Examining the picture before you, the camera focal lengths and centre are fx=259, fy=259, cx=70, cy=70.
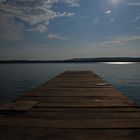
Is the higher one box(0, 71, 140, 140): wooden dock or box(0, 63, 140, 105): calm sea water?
box(0, 71, 140, 140): wooden dock

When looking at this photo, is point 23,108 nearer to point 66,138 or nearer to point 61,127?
point 61,127

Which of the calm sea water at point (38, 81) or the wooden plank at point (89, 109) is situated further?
the calm sea water at point (38, 81)

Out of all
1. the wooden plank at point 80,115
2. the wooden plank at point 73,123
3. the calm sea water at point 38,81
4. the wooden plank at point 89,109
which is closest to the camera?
the wooden plank at point 73,123

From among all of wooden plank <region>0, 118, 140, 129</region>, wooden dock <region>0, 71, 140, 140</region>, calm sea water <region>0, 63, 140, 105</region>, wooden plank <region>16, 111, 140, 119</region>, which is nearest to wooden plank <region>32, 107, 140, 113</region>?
wooden dock <region>0, 71, 140, 140</region>

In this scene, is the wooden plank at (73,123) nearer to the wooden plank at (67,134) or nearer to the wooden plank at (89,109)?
the wooden plank at (67,134)

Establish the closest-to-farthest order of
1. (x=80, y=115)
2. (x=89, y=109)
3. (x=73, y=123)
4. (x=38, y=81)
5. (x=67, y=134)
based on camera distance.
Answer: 1. (x=67, y=134)
2. (x=73, y=123)
3. (x=80, y=115)
4. (x=89, y=109)
5. (x=38, y=81)

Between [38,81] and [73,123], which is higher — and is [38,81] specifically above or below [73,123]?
below

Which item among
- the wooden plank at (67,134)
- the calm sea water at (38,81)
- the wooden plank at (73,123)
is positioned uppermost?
the wooden plank at (73,123)

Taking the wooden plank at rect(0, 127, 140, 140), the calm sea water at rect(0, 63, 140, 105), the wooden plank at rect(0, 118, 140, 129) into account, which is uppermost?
the wooden plank at rect(0, 118, 140, 129)

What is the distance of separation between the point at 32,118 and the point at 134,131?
143 cm

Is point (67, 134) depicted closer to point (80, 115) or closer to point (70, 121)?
point (70, 121)

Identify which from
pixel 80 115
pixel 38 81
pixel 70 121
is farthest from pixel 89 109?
pixel 38 81

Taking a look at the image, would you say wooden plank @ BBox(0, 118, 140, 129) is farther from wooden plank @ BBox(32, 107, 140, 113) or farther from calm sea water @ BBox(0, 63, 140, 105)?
calm sea water @ BBox(0, 63, 140, 105)

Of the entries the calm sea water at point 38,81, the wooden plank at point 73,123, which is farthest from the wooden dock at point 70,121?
the calm sea water at point 38,81
